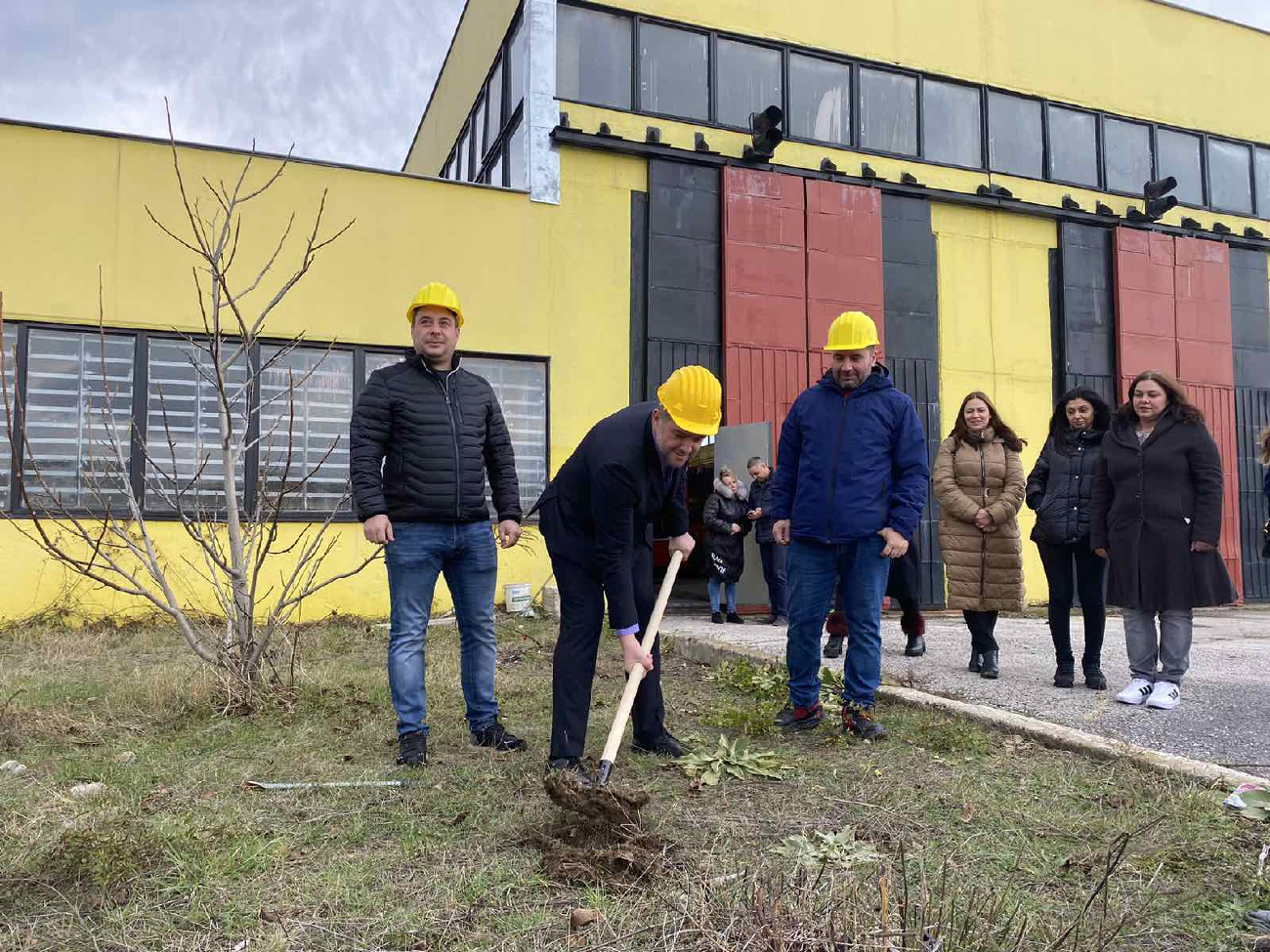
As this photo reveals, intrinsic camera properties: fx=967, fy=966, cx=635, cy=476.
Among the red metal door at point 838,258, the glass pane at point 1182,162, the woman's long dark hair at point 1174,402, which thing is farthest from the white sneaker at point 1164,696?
the glass pane at point 1182,162

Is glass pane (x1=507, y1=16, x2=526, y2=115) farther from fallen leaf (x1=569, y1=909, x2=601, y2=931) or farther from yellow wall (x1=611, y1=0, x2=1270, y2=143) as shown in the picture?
fallen leaf (x1=569, y1=909, x2=601, y2=931)

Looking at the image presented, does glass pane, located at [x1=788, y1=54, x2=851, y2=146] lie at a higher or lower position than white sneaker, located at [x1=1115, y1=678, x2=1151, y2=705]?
higher

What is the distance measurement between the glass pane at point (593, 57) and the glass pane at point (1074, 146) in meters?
6.26

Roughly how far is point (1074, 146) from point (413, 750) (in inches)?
513

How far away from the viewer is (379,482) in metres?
4.01

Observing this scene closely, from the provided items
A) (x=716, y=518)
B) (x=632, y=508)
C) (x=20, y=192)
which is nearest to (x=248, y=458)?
(x=20, y=192)

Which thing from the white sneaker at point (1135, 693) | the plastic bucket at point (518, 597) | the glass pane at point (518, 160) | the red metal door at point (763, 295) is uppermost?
the glass pane at point (518, 160)

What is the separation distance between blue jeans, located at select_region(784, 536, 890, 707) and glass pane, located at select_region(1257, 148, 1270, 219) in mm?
14012

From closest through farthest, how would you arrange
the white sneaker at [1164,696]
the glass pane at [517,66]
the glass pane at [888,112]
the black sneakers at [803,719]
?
the black sneakers at [803,719]
the white sneaker at [1164,696]
the glass pane at [517,66]
the glass pane at [888,112]

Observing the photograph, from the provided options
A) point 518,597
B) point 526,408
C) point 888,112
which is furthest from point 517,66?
point 518,597

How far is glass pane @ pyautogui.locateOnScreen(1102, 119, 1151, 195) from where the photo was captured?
44.7 ft

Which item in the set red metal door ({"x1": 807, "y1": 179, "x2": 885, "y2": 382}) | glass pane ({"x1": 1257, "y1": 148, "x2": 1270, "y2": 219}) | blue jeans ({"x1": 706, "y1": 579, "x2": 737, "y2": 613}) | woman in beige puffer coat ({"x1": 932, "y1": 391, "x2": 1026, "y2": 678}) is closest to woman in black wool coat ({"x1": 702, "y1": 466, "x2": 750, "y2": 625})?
blue jeans ({"x1": 706, "y1": 579, "x2": 737, "y2": 613})

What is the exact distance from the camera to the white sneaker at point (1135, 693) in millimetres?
5051

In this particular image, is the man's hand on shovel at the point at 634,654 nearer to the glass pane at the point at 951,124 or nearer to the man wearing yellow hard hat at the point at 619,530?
the man wearing yellow hard hat at the point at 619,530
